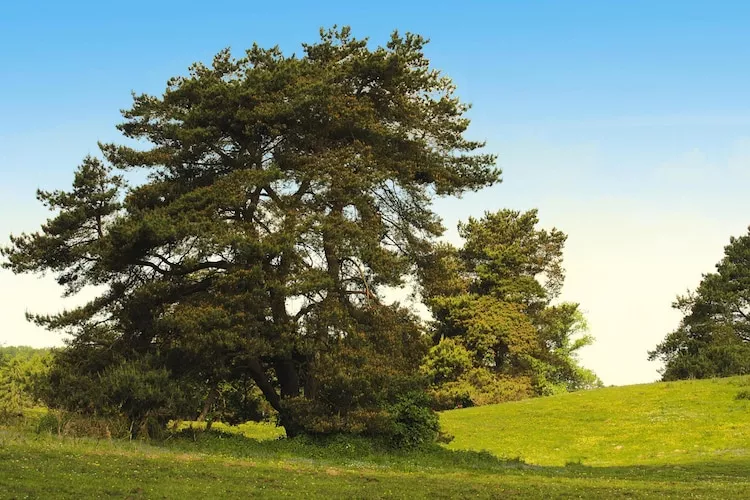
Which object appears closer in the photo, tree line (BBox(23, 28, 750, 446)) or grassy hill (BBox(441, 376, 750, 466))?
tree line (BBox(23, 28, 750, 446))

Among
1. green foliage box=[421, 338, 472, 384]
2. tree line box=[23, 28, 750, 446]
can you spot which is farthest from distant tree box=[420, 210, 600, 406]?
tree line box=[23, 28, 750, 446]

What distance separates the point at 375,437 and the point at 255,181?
12.6 metres

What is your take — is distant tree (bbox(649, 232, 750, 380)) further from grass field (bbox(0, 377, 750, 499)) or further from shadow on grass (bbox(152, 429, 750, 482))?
shadow on grass (bbox(152, 429, 750, 482))

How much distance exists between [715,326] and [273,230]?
4885cm

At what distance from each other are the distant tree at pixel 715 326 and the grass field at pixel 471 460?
498 inches

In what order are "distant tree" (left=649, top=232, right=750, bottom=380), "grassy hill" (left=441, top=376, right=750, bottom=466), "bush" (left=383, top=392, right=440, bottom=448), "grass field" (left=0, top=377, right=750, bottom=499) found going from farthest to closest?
"distant tree" (left=649, top=232, right=750, bottom=380) → "grassy hill" (left=441, top=376, right=750, bottom=466) → "bush" (left=383, top=392, right=440, bottom=448) → "grass field" (left=0, top=377, right=750, bottom=499)

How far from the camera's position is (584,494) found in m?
19.1

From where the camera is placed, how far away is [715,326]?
214 ft

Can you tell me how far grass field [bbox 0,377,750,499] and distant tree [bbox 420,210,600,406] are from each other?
1361cm

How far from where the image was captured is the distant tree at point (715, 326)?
62.8 m

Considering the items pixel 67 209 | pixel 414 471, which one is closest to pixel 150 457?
pixel 414 471

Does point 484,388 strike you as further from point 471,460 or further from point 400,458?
point 400,458

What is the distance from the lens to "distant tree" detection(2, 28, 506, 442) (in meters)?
30.6

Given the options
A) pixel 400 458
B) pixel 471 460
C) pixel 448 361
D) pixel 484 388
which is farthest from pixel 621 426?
pixel 448 361
